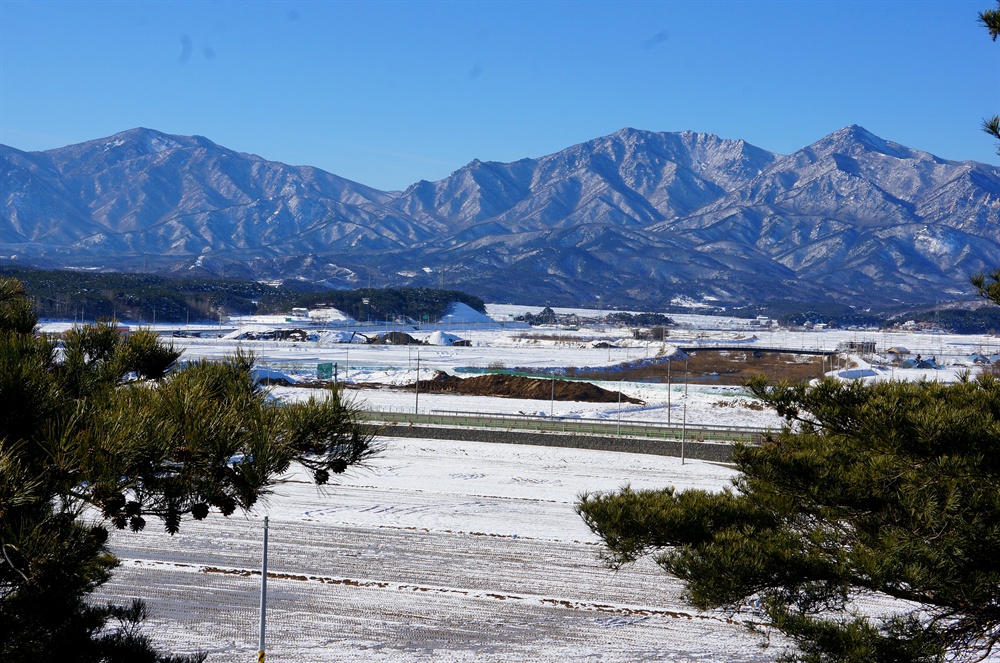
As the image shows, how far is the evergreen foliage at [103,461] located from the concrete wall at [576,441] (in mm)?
32972

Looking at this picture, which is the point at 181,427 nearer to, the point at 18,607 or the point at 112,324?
the point at 18,607

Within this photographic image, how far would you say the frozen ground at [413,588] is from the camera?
15523mm

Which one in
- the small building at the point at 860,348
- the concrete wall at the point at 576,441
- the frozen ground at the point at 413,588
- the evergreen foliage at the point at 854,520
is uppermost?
the small building at the point at 860,348

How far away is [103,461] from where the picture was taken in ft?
14.3

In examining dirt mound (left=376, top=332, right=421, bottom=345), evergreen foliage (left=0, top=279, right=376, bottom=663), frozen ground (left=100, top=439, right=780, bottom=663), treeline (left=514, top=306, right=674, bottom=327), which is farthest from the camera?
treeline (left=514, top=306, right=674, bottom=327)

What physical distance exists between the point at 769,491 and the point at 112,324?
7327 millimetres

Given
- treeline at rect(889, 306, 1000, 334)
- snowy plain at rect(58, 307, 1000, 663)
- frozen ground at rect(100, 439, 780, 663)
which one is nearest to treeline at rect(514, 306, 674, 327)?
treeline at rect(889, 306, 1000, 334)

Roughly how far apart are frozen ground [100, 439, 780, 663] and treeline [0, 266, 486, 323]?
93.2 meters

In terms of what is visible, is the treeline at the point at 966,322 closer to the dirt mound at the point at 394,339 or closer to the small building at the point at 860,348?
the small building at the point at 860,348

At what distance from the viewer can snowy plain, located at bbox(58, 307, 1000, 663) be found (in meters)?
15.6

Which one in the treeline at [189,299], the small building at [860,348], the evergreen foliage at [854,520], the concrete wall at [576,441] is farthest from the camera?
the treeline at [189,299]

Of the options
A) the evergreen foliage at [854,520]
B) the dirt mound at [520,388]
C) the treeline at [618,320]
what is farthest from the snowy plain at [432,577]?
the treeline at [618,320]

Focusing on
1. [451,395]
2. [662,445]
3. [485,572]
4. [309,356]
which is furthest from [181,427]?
[309,356]

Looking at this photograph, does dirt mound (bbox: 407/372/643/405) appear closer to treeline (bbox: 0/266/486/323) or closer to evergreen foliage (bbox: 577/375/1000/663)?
evergreen foliage (bbox: 577/375/1000/663)
